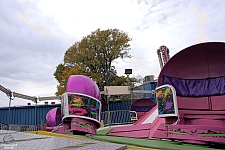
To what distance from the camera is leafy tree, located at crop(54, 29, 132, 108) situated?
16359mm

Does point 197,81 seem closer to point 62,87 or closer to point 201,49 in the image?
point 201,49

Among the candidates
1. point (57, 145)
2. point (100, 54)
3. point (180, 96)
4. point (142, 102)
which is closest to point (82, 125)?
point (180, 96)

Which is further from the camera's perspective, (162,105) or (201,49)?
(201,49)

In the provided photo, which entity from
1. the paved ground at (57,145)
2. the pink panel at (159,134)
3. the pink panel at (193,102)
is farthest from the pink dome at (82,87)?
the paved ground at (57,145)

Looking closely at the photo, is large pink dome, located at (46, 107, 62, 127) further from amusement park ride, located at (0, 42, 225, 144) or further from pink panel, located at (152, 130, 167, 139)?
pink panel, located at (152, 130, 167, 139)

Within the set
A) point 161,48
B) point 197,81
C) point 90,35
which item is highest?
point 90,35

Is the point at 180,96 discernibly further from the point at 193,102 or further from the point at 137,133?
the point at 137,133

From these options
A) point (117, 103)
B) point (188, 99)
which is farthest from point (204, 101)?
point (117, 103)

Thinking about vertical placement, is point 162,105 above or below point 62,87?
below

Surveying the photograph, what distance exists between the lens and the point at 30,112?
50.5 ft

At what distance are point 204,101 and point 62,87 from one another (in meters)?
12.7

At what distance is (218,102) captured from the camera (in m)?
5.17

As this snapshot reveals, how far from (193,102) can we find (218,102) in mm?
637

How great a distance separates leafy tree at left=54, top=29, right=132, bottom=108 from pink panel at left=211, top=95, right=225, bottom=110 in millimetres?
11344
